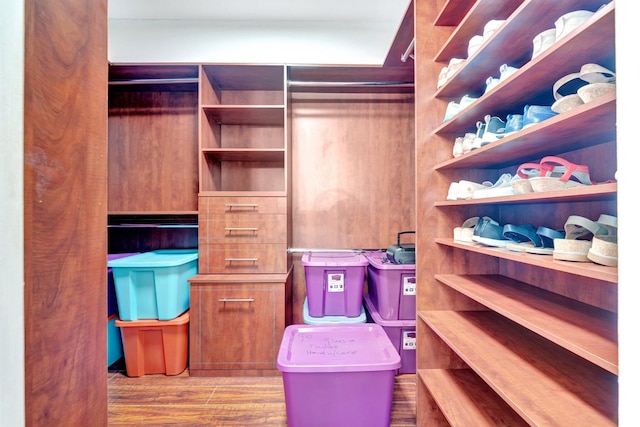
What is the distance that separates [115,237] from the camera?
7.16 ft

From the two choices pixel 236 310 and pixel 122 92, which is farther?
pixel 122 92

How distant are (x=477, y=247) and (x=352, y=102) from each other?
1.60 meters

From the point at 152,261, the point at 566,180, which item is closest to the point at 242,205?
the point at 152,261

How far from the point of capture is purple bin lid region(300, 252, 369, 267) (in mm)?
1698

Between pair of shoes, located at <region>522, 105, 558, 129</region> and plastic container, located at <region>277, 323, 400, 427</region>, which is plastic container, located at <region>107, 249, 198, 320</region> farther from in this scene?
pair of shoes, located at <region>522, 105, 558, 129</region>

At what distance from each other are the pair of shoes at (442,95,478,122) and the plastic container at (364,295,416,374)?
1246mm

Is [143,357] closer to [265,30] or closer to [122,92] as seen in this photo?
[122,92]

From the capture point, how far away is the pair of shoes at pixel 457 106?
111cm

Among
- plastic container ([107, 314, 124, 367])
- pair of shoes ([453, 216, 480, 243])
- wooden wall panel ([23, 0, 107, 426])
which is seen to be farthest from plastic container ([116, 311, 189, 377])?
pair of shoes ([453, 216, 480, 243])

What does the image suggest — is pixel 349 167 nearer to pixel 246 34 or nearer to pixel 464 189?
pixel 464 189

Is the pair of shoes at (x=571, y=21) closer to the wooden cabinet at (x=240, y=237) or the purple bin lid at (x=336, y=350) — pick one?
the purple bin lid at (x=336, y=350)

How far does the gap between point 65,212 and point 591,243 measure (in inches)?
46.0

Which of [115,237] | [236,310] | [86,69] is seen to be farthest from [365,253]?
[115,237]

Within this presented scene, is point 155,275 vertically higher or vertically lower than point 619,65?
lower
